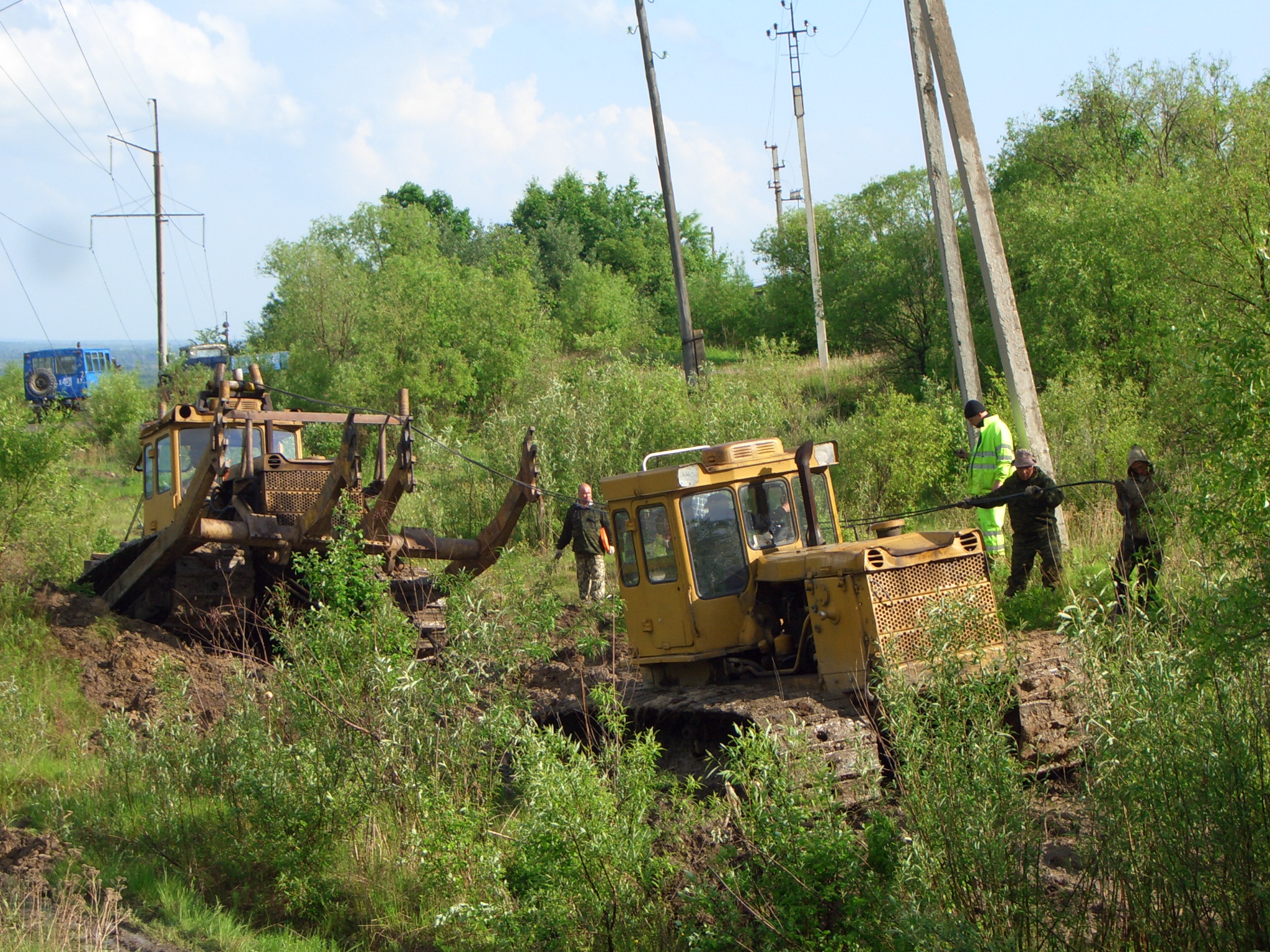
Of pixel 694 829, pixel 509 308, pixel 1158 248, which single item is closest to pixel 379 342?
pixel 509 308

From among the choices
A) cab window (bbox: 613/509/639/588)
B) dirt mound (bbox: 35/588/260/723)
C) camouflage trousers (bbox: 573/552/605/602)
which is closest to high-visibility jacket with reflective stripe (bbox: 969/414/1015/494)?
cab window (bbox: 613/509/639/588)

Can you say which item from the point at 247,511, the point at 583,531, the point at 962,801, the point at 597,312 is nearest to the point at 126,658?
the point at 247,511

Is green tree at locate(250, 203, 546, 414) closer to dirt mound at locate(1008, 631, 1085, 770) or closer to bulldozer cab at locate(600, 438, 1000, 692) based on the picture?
bulldozer cab at locate(600, 438, 1000, 692)

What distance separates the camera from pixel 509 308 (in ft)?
120

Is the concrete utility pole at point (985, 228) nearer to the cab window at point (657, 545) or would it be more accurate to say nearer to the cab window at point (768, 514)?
the cab window at point (768, 514)

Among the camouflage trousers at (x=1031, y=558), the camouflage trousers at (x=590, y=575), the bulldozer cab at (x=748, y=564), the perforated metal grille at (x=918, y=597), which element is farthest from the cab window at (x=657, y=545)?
the camouflage trousers at (x=590, y=575)

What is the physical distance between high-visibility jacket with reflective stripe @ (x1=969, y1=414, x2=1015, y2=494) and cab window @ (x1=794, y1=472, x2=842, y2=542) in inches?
98.5

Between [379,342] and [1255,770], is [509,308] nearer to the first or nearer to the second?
[379,342]

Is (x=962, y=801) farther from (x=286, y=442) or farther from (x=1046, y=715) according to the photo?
Result: (x=286, y=442)

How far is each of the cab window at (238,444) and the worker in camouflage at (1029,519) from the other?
9.03 m

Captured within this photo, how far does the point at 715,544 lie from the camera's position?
28.3ft

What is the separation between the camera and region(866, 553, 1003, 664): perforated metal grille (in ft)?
24.1

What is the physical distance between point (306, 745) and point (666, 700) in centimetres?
250

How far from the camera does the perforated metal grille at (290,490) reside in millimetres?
14031
